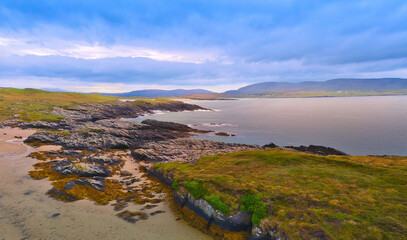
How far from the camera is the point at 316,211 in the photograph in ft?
43.0

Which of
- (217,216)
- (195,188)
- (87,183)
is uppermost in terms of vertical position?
(195,188)

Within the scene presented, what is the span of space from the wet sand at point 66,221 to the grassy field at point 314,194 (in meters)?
3.56

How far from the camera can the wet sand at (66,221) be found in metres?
14.4

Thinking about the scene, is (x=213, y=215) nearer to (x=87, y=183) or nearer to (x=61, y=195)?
(x=87, y=183)

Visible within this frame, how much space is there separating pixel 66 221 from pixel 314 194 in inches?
796

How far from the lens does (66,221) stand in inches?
621

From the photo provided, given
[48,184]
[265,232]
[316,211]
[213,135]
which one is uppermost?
[316,211]

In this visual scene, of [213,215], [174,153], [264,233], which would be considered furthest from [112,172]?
[264,233]

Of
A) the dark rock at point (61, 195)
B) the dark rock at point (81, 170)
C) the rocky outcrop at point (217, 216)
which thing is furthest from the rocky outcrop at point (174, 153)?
the dark rock at point (61, 195)

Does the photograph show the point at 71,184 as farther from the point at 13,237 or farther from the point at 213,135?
the point at 213,135

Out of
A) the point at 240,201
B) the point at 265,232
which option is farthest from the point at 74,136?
the point at 265,232

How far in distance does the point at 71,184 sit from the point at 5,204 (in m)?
5.04

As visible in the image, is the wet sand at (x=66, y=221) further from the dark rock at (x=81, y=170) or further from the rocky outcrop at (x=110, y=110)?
the rocky outcrop at (x=110, y=110)

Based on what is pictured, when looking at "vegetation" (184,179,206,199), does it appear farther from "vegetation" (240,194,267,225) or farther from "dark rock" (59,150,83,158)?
"dark rock" (59,150,83,158)
